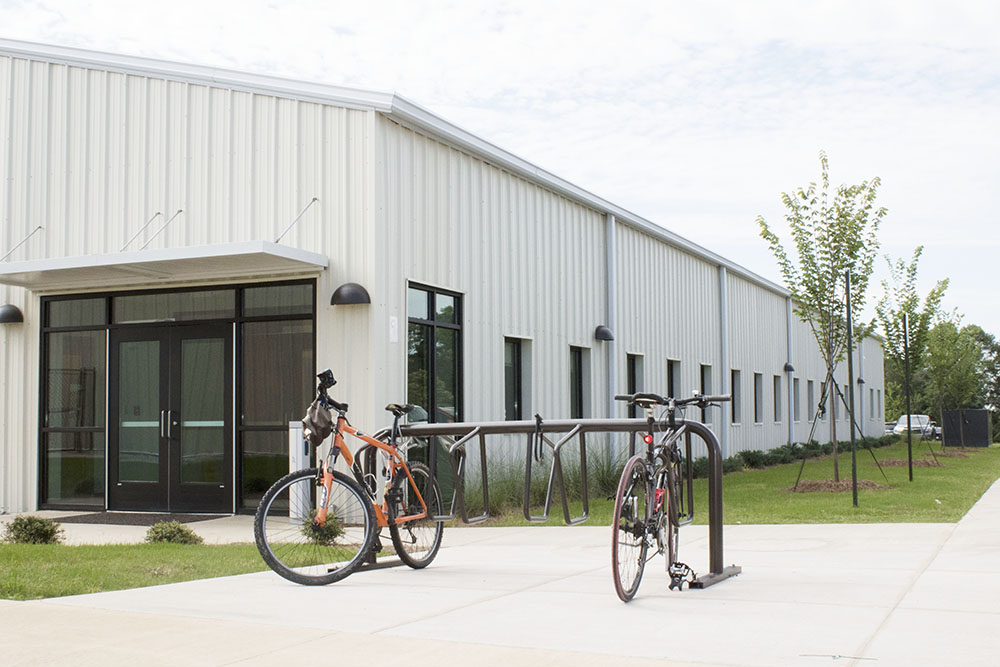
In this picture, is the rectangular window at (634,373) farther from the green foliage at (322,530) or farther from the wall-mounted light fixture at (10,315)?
the green foliage at (322,530)

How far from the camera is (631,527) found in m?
5.69

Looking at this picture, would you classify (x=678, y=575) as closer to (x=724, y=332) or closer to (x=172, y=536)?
(x=172, y=536)

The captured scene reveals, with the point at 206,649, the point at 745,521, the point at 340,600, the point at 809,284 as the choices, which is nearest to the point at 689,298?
the point at 809,284

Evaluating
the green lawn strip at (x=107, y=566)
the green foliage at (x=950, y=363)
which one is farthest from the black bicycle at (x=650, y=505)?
the green foliage at (x=950, y=363)

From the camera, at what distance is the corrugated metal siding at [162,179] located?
1114 centimetres

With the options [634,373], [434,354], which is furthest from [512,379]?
[634,373]

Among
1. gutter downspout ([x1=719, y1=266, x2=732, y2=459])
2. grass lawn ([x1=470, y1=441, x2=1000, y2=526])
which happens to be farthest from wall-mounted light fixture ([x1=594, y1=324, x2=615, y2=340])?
gutter downspout ([x1=719, y1=266, x2=732, y2=459])

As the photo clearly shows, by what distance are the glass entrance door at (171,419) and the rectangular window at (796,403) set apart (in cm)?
2164

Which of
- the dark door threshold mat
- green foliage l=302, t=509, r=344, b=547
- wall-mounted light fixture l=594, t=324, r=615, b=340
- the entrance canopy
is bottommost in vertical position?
the dark door threshold mat

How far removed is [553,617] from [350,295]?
19.5 ft

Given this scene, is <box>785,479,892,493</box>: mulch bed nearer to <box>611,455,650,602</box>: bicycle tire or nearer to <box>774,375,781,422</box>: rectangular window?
<box>611,455,650,602</box>: bicycle tire

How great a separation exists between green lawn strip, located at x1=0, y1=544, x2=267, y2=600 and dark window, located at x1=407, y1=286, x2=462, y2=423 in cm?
349

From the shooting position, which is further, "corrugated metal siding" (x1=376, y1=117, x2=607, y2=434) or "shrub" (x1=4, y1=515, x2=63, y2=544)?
"corrugated metal siding" (x1=376, y1=117, x2=607, y2=434)

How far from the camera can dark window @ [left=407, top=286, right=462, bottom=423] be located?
A: 11.8 m
